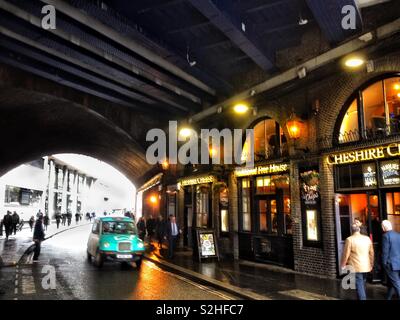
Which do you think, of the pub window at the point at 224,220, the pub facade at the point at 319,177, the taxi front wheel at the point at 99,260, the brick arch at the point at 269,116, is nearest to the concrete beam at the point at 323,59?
the pub facade at the point at 319,177

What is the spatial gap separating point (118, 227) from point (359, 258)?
32.5 ft

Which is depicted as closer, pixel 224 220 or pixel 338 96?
pixel 338 96

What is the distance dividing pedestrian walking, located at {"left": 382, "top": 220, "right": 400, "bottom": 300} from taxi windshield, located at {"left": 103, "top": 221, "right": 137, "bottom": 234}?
10031 mm

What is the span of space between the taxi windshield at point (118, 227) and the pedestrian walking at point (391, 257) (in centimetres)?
1003

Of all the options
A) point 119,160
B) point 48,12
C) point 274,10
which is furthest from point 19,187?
point 274,10

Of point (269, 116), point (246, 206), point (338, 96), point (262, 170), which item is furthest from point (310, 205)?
point (269, 116)

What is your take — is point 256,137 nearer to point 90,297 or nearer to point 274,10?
point 274,10

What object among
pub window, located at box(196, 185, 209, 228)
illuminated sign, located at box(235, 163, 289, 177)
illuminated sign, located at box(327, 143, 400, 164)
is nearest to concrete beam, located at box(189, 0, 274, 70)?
illuminated sign, located at box(235, 163, 289, 177)

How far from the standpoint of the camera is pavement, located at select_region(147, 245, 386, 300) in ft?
28.8

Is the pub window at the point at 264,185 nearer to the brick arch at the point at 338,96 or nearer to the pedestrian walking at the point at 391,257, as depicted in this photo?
the brick arch at the point at 338,96

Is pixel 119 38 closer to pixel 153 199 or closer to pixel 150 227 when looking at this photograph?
pixel 150 227

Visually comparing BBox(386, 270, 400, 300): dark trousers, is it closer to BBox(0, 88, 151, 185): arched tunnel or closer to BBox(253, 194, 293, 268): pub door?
BBox(253, 194, 293, 268): pub door

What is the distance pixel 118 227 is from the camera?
14.8 m
